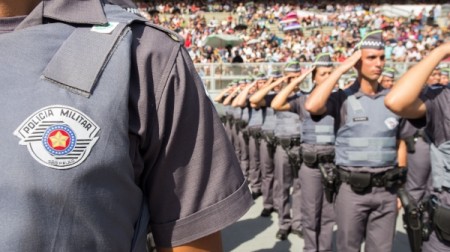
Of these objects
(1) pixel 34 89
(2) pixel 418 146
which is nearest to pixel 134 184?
(1) pixel 34 89

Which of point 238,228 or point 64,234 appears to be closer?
point 64,234

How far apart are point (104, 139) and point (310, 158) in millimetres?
4586


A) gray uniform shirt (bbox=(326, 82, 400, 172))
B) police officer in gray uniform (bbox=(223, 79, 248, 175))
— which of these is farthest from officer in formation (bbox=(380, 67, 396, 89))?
police officer in gray uniform (bbox=(223, 79, 248, 175))

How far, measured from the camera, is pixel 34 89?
760 mm

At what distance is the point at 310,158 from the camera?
5.21 meters

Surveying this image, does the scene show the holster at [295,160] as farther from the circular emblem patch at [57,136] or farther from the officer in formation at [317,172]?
the circular emblem patch at [57,136]

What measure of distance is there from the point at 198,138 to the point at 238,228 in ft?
18.7

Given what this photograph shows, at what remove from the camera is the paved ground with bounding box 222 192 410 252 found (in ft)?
18.2

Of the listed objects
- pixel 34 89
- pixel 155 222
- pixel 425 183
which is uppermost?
pixel 34 89

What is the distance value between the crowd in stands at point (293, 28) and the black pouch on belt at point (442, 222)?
46.4 feet

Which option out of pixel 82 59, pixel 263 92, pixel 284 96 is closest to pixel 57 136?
pixel 82 59

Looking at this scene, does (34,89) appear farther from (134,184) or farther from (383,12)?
(383,12)

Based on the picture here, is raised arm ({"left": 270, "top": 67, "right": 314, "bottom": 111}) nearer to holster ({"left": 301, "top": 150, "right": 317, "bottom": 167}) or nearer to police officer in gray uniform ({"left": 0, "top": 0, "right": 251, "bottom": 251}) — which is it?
holster ({"left": 301, "top": 150, "right": 317, "bottom": 167})

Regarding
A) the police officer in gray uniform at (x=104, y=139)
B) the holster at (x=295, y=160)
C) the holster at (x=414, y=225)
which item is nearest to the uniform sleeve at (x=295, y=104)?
the holster at (x=295, y=160)
